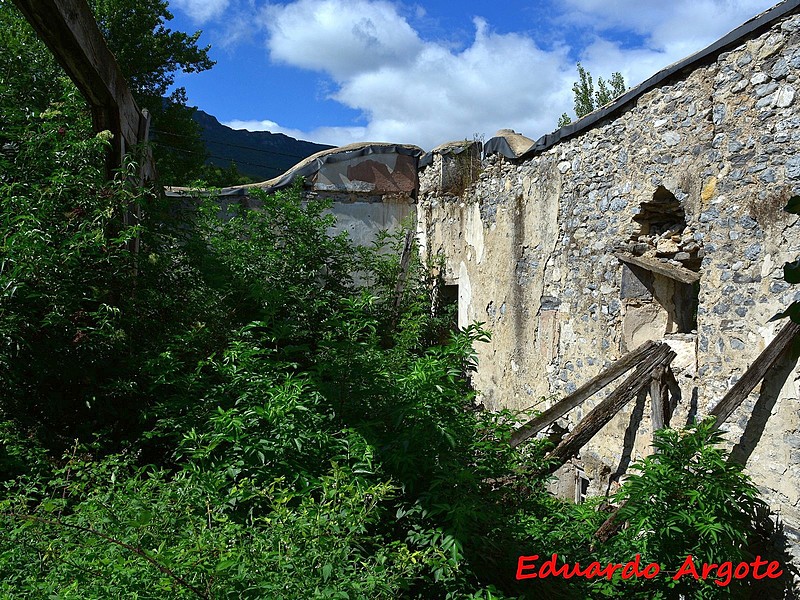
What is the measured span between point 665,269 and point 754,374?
1.04 m

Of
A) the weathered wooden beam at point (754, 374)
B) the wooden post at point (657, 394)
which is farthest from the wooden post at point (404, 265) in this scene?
the weathered wooden beam at point (754, 374)

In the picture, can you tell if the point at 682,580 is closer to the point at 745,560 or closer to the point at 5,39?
the point at 745,560

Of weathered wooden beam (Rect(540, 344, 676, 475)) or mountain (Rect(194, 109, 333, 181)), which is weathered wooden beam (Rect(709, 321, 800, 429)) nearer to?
weathered wooden beam (Rect(540, 344, 676, 475))

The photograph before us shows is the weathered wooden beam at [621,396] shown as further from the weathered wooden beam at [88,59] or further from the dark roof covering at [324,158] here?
the dark roof covering at [324,158]

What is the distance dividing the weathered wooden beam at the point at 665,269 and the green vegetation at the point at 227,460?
1.05 metres

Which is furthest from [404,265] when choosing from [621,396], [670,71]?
[670,71]

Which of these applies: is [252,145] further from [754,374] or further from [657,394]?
[754,374]

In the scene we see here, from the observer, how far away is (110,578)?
2.06 metres

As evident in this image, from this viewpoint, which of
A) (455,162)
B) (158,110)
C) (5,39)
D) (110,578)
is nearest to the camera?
(110,578)

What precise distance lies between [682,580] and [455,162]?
5137mm

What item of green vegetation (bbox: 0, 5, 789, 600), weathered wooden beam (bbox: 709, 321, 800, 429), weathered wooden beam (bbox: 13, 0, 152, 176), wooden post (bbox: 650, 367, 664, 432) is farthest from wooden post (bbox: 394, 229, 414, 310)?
weathered wooden beam (bbox: 709, 321, 800, 429)

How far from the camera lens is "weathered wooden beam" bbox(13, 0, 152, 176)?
10.8ft

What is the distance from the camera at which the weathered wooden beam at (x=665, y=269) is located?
13.6ft

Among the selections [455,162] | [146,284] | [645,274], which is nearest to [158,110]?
[455,162]
